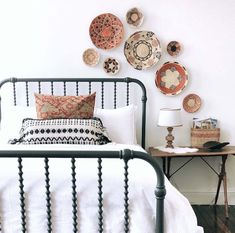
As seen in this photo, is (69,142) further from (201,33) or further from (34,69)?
(201,33)

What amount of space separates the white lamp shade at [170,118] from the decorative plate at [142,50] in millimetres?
501

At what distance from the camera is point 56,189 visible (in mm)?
1675

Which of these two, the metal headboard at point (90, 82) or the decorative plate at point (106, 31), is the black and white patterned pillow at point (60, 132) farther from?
the decorative plate at point (106, 31)

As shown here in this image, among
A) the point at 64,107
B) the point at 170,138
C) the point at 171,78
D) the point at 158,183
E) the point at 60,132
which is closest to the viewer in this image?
the point at 158,183

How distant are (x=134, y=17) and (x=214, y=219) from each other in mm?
1963

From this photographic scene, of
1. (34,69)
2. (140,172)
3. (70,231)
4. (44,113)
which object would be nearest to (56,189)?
(70,231)

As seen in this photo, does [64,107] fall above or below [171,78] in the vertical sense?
below

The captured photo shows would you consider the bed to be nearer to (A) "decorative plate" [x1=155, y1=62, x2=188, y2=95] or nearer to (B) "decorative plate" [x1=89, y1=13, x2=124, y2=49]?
(A) "decorative plate" [x1=155, y1=62, x2=188, y2=95]

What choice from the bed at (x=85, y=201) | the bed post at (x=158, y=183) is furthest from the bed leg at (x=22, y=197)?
the bed post at (x=158, y=183)

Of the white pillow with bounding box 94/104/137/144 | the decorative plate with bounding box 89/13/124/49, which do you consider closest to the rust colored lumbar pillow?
the white pillow with bounding box 94/104/137/144

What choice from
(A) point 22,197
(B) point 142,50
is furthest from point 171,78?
(A) point 22,197

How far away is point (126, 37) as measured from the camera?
10.6 feet

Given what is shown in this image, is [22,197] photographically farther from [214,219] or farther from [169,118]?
[214,219]

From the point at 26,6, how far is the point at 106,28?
0.78 m
